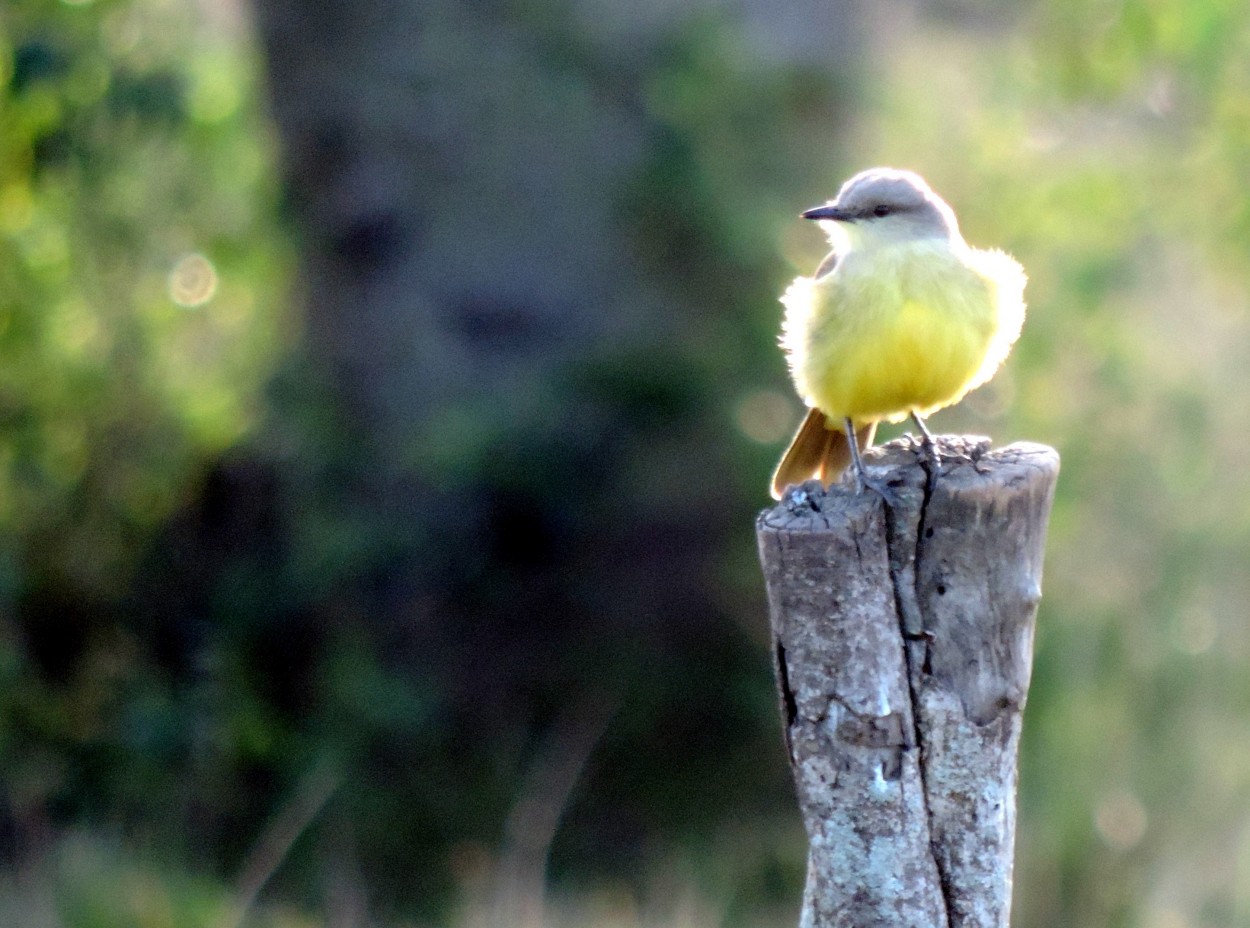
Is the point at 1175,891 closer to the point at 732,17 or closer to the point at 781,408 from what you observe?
the point at 781,408

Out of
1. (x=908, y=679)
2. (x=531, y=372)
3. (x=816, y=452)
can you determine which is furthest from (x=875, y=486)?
(x=531, y=372)

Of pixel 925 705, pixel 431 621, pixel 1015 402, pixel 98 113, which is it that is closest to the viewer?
pixel 925 705

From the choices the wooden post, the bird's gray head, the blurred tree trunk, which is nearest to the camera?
the wooden post

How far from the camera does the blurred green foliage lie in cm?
711

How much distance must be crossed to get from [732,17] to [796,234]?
46.6 inches

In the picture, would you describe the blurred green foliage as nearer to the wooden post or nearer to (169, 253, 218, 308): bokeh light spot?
(169, 253, 218, 308): bokeh light spot

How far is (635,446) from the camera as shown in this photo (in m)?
7.73

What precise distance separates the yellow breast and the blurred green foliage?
3.26 metres

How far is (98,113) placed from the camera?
21.0 ft

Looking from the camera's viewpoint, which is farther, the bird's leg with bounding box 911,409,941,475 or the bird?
the bird

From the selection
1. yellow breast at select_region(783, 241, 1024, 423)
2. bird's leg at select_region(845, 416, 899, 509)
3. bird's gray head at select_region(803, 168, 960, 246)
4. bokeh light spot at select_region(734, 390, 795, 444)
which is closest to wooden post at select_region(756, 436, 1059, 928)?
bird's leg at select_region(845, 416, 899, 509)

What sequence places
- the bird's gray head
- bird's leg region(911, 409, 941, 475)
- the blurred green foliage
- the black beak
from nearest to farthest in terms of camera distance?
bird's leg region(911, 409, 941, 475)
the bird's gray head
the black beak
the blurred green foliage

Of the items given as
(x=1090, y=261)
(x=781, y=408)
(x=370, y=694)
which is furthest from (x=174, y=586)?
(x=1090, y=261)

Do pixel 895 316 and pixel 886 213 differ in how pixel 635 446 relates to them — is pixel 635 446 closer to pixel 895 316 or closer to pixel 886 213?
pixel 886 213
